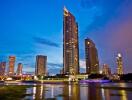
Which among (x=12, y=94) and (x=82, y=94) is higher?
(x=12, y=94)

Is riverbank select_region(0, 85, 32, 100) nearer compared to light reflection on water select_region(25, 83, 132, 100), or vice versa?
riverbank select_region(0, 85, 32, 100)

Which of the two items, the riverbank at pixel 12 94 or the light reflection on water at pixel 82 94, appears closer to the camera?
the riverbank at pixel 12 94

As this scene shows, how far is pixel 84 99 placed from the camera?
147 feet

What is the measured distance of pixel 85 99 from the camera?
44906mm

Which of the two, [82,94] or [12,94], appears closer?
[12,94]

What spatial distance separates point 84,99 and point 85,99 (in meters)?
0.21
